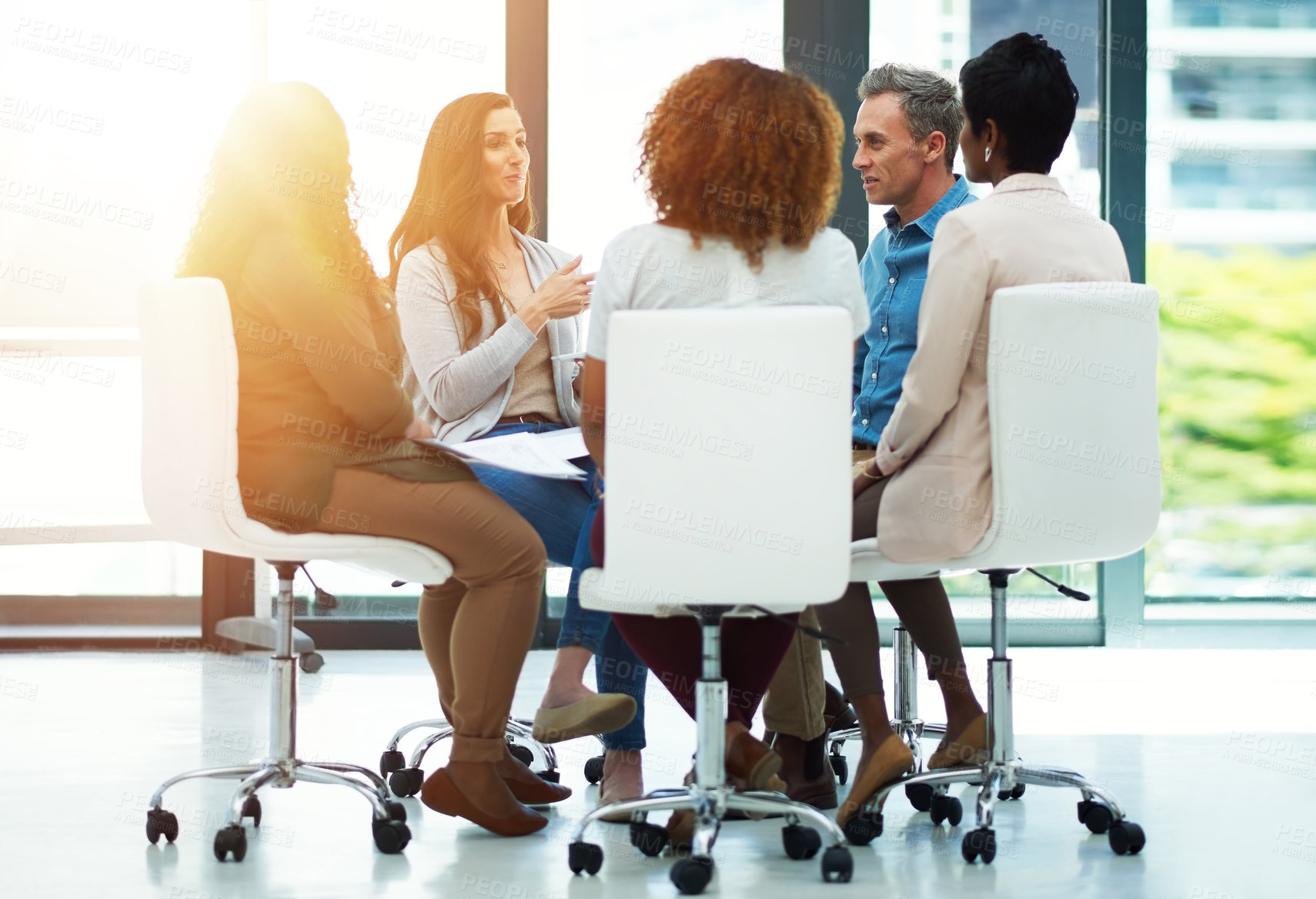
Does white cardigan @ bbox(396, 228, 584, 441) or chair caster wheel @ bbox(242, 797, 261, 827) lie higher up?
white cardigan @ bbox(396, 228, 584, 441)

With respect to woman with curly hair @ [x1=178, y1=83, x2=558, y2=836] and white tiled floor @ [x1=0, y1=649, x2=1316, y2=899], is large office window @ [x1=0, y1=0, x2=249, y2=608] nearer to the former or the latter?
white tiled floor @ [x1=0, y1=649, x2=1316, y2=899]

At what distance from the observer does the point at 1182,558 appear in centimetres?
468

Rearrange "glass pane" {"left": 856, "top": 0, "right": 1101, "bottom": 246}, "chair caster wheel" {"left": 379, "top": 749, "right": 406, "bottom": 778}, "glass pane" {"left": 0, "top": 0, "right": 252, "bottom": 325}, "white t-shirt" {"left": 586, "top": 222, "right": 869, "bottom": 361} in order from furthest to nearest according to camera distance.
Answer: "glass pane" {"left": 856, "top": 0, "right": 1101, "bottom": 246} < "glass pane" {"left": 0, "top": 0, "right": 252, "bottom": 325} < "chair caster wheel" {"left": 379, "top": 749, "right": 406, "bottom": 778} < "white t-shirt" {"left": 586, "top": 222, "right": 869, "bottom": 361}

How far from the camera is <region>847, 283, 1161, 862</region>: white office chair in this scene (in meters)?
2.08

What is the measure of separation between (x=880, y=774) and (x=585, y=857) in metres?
0.56

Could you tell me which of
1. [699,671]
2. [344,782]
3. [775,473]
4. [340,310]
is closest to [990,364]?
[775,473]

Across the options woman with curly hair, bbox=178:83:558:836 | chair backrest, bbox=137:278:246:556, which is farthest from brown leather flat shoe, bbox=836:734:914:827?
chair backrest, bbox=137:278:246:556

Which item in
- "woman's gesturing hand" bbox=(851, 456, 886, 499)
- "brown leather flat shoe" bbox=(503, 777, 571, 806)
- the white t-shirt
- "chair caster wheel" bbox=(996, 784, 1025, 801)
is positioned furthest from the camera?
"chair caster wheel" bbox=(996, 784, 1025, 801)

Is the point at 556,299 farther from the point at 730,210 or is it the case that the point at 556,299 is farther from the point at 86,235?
the point at 86,235

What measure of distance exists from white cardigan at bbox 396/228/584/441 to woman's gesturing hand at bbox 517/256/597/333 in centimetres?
3

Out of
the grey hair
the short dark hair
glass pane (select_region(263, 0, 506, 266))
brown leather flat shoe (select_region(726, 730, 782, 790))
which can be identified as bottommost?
brown leather flat shoe (select_region(726, 730, 782, 790))

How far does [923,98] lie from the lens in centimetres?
275

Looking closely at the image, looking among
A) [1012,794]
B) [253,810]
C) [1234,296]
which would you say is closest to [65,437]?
[253,810]

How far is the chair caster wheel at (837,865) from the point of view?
2020 mm
